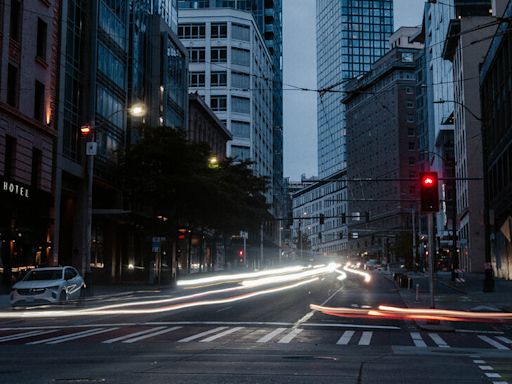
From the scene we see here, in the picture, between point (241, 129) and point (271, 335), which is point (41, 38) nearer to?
point (271, 335)

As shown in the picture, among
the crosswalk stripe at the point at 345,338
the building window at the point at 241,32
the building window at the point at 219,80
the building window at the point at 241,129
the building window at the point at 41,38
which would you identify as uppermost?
the building window at the point at 241,32

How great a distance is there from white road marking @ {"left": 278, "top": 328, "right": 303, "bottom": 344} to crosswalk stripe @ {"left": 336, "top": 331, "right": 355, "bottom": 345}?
49.4 inches

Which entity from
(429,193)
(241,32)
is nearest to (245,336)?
(429,193)

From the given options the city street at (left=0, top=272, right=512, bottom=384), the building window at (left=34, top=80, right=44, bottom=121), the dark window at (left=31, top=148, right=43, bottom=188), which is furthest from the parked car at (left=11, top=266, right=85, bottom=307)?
the building window at (left=34, top=80, right=44, bottom=121)

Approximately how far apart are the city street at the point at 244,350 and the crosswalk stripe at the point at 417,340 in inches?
1.0

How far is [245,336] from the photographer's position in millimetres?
18625

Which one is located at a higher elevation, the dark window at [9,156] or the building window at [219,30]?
the building window at [219,30]

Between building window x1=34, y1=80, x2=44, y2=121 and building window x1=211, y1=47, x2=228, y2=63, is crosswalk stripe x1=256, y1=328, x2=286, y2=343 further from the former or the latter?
building window x1=211, y1=47, x2=228, y2=63

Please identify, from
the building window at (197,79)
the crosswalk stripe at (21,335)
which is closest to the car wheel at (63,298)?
the crosswalk stripe at (21,335)

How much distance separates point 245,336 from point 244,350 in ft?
10.6

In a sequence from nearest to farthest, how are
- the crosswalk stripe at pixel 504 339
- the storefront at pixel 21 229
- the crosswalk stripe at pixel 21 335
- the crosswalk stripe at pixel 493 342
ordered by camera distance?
the crosswalk stripe at pixel 493 342 < the crosswalk stripe at pixel 21 335 < the crosswalk stripe at pixel 504 339 < the storefront at pixel 21 229

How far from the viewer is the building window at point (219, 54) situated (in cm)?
12050

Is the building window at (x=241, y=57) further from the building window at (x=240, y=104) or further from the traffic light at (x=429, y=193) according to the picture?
the traffic light at (x=429, y=193)

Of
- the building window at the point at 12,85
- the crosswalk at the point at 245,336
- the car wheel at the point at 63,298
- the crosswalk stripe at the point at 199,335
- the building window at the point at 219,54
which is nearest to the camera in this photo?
the crosswalk at the point at 245,336
